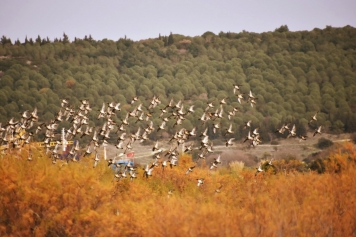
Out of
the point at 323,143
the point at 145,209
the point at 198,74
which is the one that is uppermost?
the point at 198,74

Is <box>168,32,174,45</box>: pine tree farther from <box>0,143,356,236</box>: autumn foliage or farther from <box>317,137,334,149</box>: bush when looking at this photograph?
<box>0,143,356,236</box>: autumn foliage

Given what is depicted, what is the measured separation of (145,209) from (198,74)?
386 ft

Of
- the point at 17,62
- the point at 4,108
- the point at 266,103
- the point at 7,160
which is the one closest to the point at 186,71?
the point at 266,103

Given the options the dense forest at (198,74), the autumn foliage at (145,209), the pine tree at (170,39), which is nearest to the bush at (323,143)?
the dense forest at (198,74)

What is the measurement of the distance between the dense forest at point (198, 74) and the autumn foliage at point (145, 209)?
75.3 meters

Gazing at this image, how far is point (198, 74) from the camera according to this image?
160 meters

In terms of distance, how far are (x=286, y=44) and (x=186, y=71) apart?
33.5 m

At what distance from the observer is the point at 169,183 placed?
63.2m

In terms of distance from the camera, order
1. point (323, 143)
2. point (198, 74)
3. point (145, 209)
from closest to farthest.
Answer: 1. point (145, 209)
2. point (323, 143)
3. point (198, 74)

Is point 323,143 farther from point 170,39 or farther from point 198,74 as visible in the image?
point 170,39

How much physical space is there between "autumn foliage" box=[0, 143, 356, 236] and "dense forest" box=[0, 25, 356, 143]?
247 ft

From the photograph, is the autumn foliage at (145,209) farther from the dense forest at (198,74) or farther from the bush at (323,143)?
the dense forest at (198,74)

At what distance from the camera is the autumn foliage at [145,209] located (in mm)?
35406

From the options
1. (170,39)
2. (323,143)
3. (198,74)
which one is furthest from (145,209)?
(170,39)
